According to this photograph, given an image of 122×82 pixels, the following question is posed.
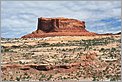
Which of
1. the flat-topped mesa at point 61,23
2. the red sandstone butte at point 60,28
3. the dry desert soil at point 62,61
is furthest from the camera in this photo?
the flat-topped mesa at point 61,23

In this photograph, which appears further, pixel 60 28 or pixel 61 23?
pixel 60 28

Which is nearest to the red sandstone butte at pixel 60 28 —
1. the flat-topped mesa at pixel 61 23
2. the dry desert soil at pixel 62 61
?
the flat-topped mesa at pixel 61 23

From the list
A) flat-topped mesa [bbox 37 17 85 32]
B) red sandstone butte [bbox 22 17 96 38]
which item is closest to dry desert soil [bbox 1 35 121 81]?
red sandstone butte [bbox 22 17 96 38]

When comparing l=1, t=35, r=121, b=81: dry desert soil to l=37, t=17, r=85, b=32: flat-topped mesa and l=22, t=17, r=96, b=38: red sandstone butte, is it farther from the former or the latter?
l=37, t=17, r=85, b=32: flat-topped mesa

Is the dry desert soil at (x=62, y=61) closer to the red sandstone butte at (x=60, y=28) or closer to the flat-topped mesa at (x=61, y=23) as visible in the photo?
the red sandstone butte at (x=60, y=28)

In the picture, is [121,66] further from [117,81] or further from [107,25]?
[107,25]

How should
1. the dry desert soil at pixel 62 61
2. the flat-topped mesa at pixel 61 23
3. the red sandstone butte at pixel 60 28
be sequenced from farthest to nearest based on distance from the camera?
the flat-topped mesa at pixel 61 23, the red sandstone butte at pixel 60 28, the dry desert soil at pixel 62 61

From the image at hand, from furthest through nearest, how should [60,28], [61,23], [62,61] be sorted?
1. [60,28]
2. [61,23]
3. [62,61]

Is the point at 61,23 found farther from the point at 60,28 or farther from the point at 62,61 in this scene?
the point at 62,61

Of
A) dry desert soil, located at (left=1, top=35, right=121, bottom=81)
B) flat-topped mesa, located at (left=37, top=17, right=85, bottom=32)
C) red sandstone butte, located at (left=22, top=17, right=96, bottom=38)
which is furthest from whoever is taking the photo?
flat-topped mesa, located at (left=37, top=17, right=85, bottom=32)

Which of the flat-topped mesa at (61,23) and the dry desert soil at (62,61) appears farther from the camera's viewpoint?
the flat-topped mesa at (61,23)

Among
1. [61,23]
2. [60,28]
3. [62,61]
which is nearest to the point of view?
[62,61]

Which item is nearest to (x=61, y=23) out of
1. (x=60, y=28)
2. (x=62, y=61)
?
(x=60, y=28)

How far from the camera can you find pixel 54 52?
1149 centimetres
